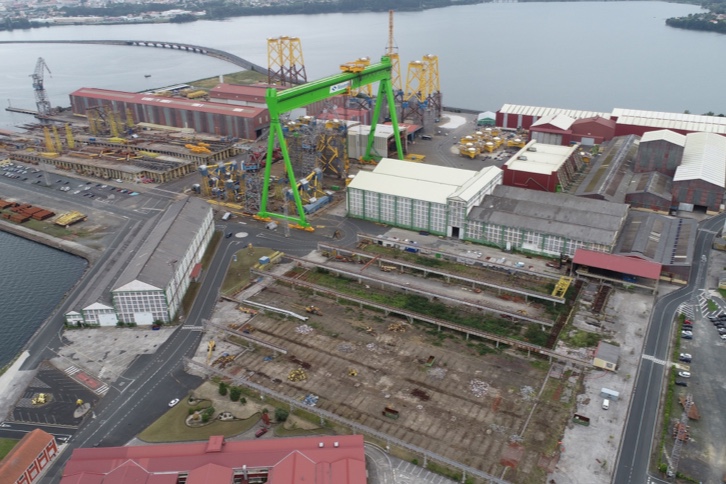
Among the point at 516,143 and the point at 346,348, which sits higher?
the point at 516,143

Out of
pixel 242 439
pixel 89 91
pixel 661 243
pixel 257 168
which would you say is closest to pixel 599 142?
pixel 661 243

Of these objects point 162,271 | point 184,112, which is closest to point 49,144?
point 184,112

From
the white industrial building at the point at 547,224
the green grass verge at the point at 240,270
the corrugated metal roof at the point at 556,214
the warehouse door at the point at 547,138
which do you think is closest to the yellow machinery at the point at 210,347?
the green grass verge at the point at 240,270

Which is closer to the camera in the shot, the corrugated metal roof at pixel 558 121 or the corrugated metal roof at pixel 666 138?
the corrugated metal roof at pixel 666 138

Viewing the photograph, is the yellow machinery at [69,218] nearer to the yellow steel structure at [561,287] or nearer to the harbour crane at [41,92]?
the yellow steel structure at [561,287]

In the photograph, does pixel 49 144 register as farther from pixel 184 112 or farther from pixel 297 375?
pixel 297 375

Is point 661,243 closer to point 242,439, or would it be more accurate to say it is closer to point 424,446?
point 424,446
